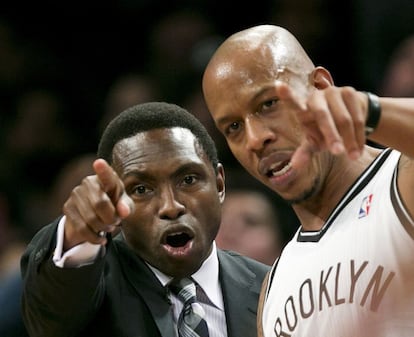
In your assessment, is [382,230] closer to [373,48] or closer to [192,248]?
[192,248]

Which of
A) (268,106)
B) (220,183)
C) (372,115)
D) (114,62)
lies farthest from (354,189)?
(114,62)

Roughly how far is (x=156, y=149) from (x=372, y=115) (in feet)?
3.50

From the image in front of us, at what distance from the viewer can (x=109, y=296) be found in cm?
397

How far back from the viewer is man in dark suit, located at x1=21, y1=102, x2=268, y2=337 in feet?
12.1

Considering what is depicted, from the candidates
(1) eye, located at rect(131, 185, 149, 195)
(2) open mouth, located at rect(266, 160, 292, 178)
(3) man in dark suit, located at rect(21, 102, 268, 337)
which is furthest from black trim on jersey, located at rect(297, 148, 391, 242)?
(1) eye, located at rect(131, 185, 149, 195)

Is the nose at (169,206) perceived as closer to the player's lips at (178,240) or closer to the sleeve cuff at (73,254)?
the player's lips at (178,240)

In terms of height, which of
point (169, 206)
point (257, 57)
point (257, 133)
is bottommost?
point (169, 206)

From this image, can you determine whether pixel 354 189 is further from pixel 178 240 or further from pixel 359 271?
pixel 178 240

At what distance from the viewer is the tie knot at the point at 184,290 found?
13.4 ft

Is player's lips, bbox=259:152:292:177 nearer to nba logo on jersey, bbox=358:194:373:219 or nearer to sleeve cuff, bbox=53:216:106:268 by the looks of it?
nba logo on jersey, bbox=358:194:373:219

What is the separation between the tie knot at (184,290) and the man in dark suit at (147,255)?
0.07 feet

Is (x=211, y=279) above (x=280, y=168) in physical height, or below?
below

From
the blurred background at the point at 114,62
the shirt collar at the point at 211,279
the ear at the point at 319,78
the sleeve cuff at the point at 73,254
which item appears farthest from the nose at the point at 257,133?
the blurred background at the point at 114,62

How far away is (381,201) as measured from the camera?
369cm
